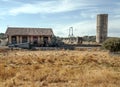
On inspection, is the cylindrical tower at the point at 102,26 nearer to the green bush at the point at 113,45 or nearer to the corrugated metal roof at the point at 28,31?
the corrugated metal roof at the point at 28,31

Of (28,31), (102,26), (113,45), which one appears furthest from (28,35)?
→ (102,26)

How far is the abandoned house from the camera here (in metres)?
54.6

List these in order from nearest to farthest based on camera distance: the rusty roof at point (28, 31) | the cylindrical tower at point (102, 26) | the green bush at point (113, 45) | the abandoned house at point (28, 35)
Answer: the green bush at point (113, 45)
the abandoned house at point (28, 35)
the rusty roof at point (28, 31)
the cylindrical tower at point (102, 26)

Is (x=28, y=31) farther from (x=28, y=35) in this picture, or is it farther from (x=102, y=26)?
(x=102, y=26)

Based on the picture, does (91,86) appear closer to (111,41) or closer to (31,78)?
(31,78)

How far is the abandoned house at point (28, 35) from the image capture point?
5459 centimetres

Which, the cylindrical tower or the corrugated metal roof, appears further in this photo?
the cylindrical tower

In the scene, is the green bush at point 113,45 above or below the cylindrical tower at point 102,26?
below

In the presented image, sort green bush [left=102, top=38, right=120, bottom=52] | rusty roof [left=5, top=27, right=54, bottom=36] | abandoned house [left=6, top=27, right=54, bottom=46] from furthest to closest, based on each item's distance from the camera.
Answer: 1. rusty roof [left=5, top=27, right=54, bottom=36]
2. abandoned house [left=6, top=27, right=54, bottom=46]
3. green bush [left=102, top=38, right=120, bottom=52]

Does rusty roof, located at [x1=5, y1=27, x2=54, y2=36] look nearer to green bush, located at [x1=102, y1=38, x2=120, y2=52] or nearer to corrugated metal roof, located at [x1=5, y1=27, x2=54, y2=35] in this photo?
corrugated metal roof, located at [x1=5, y1=27, x2=54, y2=35]

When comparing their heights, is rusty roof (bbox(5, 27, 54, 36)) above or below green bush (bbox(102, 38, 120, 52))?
above

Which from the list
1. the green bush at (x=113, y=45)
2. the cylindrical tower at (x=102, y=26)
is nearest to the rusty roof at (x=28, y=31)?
the cylindrical tower at (x=102, y=26)

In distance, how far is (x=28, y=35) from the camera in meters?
55.5

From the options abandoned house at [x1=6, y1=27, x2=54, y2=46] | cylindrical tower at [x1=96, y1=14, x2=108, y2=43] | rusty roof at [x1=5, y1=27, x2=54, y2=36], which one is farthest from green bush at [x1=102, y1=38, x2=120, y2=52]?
cylindrical tower at [x1=96, y1=14, x2=108, y2=43]
